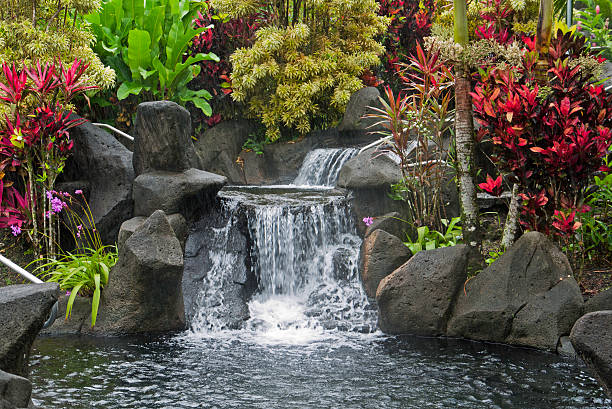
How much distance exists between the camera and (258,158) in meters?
12.7

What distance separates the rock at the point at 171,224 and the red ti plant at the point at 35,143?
1.07 metres

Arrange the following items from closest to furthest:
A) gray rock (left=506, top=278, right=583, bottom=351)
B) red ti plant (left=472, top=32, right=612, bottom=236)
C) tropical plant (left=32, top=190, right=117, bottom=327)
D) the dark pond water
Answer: the dark pond water < gray rock (left=506, top=278, right=583, bottom=351) < red ti plant (left=472, top=32, right=612, bottom=236) < tropical plant (left=32, top=190, right=117, bottom=327)

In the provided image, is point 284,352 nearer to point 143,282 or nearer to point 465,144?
point 143,282

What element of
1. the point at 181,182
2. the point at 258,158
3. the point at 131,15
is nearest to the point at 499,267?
the point at 181,182

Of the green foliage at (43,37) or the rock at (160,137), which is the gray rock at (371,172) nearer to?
the rock at (160,137)

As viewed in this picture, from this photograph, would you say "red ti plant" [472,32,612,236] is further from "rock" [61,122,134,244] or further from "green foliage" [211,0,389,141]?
"green foliage" [211,0,389,141]

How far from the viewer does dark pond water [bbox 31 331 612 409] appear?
15.7 ft

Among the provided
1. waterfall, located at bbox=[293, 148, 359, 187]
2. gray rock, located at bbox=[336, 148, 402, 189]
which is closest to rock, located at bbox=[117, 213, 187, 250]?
gray rock, located at bbox=[336, 148, 402, 189]

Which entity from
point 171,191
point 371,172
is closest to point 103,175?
point 171,191

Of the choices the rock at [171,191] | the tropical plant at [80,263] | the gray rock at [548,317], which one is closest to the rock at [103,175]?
the tropical plant at [80,263]

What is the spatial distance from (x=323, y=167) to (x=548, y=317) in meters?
5.77

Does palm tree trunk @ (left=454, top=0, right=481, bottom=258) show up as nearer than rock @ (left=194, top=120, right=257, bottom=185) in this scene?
Yes

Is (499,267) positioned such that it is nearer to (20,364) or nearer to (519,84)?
(519,84)

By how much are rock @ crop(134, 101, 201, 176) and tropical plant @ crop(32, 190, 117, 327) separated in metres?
1.02
